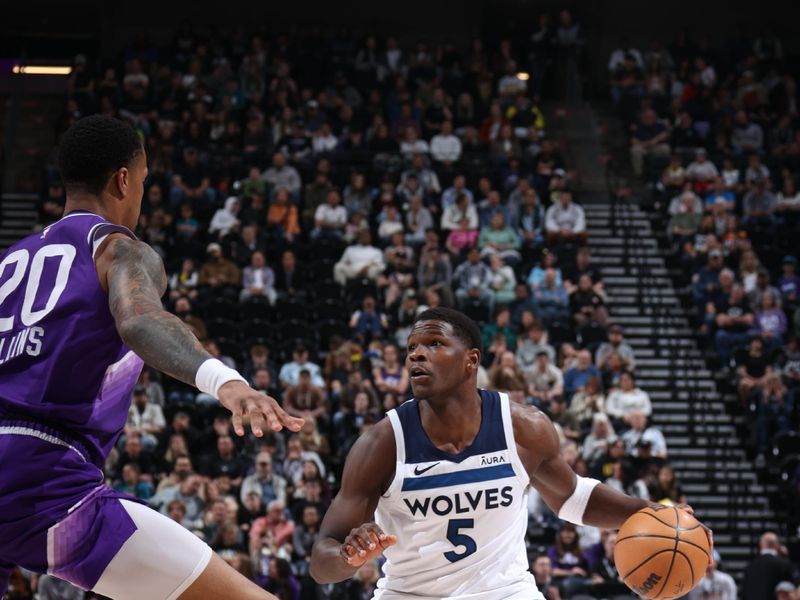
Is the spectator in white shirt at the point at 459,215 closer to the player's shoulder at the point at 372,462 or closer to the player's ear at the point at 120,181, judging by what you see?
the player's shoulder at the point at 372,462

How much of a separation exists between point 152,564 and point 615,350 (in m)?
12.5

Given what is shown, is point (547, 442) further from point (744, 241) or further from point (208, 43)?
point (208, 43)

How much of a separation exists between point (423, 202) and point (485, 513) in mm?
12986

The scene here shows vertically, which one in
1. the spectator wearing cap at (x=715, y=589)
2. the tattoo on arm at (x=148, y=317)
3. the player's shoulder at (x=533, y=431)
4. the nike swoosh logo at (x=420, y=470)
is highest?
the tattoo on arm at (x=148, y=317)

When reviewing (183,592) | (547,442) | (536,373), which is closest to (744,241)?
(536,373)

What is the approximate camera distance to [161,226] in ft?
55.3

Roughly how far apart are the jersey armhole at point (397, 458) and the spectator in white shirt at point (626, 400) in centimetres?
932

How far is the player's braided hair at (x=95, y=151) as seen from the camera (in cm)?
367

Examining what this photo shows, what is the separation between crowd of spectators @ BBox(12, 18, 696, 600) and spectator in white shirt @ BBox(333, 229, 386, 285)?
0.03 m

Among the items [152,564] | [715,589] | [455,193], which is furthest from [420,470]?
[455,193]

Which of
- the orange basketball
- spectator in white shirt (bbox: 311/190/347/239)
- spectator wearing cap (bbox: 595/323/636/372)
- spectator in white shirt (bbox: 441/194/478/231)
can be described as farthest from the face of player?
spectator in white shirt (bbox: 441/194/478/231)

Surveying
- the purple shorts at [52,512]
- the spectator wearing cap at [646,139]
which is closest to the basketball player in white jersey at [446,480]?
the purple shorts at [52,512]

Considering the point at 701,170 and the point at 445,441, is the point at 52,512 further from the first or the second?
the point at 701,170

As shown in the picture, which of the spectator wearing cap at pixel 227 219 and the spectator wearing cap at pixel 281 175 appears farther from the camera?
the spectator wearing cap at pixel 281 175
